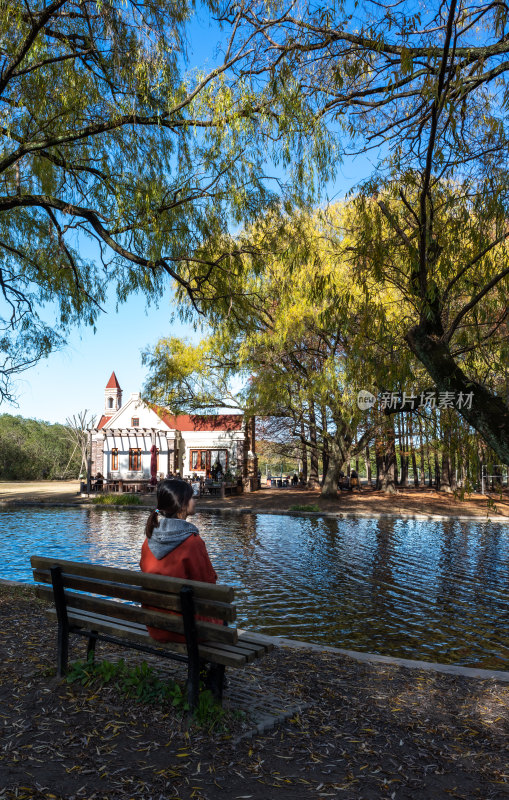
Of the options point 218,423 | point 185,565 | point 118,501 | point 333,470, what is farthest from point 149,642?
point 218,423

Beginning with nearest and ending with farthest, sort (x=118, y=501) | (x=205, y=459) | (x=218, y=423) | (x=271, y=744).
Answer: (x=271, y=744) < (x=118, y=501) < (x=218, y=423) < (x=205, y=459)

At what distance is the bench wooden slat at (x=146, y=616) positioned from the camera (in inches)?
135

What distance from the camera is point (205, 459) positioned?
39.3 metres

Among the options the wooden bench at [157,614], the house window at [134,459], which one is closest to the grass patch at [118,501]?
the house window at [134,459]

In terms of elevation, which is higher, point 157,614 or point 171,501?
point 171,501

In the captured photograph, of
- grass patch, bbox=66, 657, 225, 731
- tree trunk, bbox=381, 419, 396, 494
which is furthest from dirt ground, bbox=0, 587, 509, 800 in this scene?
tree trunk, bbox=381, 419, 396, 494

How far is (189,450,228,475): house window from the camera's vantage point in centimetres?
3887

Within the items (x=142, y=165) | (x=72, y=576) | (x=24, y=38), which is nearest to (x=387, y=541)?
(x=142, y=165)

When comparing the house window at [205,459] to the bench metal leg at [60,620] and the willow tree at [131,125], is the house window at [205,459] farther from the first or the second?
the bench metal leg at [60,620]

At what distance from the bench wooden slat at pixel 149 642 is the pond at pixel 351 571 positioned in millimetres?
3036

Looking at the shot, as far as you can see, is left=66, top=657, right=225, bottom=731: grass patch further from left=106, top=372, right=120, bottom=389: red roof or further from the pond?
left=106, top=372, right=120, bottom=389: red roof

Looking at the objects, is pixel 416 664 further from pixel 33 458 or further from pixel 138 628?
pixel 33 458

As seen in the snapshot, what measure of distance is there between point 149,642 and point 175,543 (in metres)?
0.70

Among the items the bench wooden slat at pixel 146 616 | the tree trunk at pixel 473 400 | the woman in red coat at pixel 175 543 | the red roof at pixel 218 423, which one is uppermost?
the red roof at pixel 218 423
